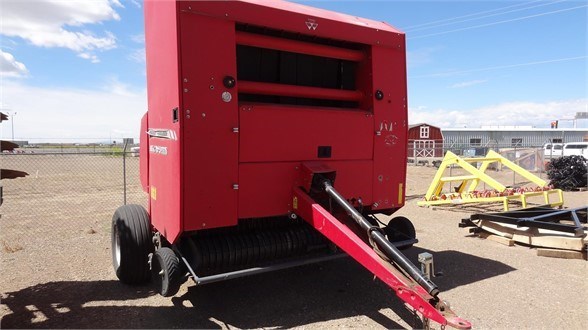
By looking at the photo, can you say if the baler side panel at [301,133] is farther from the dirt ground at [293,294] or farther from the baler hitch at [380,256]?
the dirt ground at [293,294]

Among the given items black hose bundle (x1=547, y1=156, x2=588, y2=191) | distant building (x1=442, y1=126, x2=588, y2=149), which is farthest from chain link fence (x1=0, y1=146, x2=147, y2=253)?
distant building (x1=442, y1=126, x2=588, y2=149)

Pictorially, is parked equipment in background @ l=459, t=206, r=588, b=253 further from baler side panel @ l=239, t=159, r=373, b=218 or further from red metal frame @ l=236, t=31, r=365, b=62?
red metal frame @ l=236, t=31, r=365, b=62

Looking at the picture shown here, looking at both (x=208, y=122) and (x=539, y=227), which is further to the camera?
(x=539, y=227)

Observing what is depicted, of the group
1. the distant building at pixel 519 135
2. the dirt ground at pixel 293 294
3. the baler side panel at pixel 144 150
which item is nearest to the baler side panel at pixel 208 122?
the dirt ground at pixel 293 294

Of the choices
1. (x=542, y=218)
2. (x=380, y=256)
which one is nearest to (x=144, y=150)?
(x=380, y=256)

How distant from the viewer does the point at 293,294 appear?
4.18 metres

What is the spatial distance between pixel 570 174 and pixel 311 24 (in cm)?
1311

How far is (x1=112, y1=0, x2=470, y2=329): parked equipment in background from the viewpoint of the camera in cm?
328

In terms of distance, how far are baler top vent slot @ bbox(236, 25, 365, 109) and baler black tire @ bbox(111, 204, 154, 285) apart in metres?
1.85

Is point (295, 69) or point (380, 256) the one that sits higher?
point (295, 69)

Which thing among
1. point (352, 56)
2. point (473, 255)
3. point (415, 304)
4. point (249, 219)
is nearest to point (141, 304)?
point (249, 219)

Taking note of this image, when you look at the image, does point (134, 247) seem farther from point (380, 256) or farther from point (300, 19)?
point (300, 19)

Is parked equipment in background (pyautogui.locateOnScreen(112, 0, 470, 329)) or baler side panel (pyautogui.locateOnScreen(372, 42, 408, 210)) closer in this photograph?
parked equipment in background (pyautogui.locateOnScreen(112, 0, 470, 329))

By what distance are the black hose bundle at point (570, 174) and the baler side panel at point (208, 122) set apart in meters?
13.2
